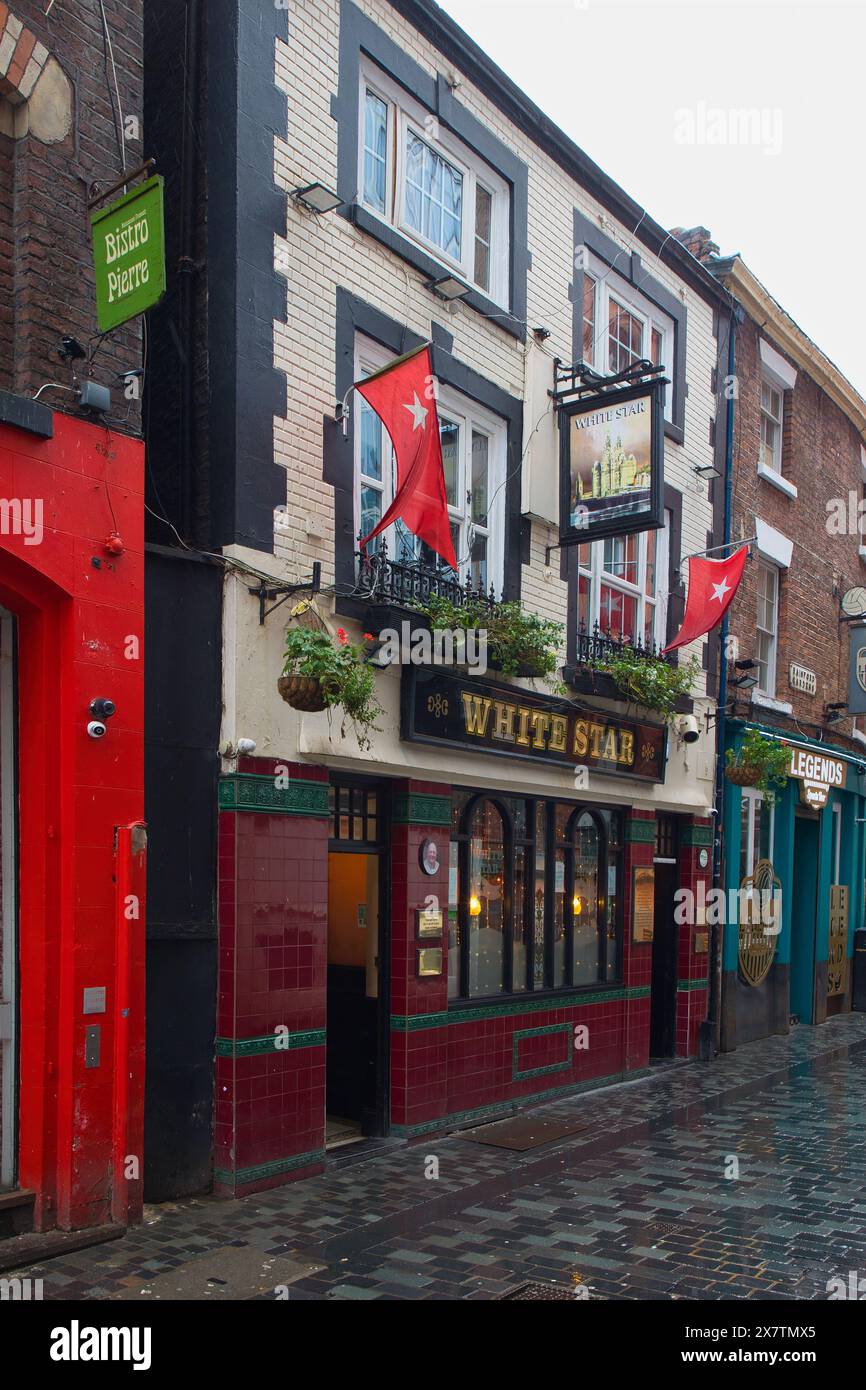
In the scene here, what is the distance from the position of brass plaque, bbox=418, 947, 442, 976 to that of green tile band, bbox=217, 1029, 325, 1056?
1.37 meters

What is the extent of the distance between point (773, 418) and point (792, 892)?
6.98 metres

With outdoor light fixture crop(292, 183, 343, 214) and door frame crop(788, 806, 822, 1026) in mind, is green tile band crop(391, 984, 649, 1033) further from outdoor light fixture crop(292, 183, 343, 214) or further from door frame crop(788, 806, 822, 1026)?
outdoor light fixture crop(292, 183, 343, 214)

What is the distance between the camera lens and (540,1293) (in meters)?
6.46

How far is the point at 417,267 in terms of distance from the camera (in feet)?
33.8

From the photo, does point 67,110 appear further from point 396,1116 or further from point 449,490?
point 396,1116

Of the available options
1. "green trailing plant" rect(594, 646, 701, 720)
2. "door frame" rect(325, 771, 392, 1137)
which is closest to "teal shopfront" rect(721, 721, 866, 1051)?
"green trailing plant" rect(594, 646, 701, 720)

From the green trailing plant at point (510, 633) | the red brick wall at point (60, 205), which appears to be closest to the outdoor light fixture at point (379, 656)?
the green trailing plant at point (510, 633)

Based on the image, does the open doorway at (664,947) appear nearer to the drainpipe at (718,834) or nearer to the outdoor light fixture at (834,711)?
the drainpipe at (718,834)

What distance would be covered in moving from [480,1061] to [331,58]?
27.7 feet

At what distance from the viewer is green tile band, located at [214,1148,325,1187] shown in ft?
26.5

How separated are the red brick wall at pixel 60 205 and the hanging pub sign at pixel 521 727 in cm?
336

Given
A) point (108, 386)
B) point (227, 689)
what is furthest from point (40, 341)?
point (227, 689)

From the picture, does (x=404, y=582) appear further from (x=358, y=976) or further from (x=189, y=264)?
(x=358, y=976)

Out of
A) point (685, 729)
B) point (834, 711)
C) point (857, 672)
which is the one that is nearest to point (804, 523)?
point (857, 672)
